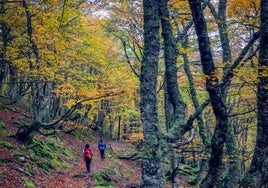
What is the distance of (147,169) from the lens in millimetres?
6254

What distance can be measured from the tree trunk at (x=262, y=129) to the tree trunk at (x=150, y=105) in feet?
7.73

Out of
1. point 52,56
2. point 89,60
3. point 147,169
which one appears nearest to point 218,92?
point 147,169

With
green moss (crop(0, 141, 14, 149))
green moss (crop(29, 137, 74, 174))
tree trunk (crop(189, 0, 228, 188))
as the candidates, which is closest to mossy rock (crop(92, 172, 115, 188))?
green moss (crop(29, 137, 74, 174))

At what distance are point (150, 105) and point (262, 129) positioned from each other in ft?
9.55

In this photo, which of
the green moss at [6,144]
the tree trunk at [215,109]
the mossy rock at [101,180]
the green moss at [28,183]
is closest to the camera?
the tree trunk at [215,109]

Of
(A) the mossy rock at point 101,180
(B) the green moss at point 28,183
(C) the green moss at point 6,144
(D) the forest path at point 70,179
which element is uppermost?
(C) the green moss at point 6,144

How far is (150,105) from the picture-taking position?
259 inches

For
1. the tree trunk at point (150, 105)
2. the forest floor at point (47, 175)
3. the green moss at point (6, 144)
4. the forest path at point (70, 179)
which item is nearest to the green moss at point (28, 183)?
the forest floor at point (47, 175)

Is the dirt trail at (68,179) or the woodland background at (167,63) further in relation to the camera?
the dirt trail at (68,179)

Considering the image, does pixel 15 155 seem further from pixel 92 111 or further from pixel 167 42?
pixel 92 111

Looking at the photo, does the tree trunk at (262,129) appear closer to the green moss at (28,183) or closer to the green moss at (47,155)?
the green moss at (28,183)

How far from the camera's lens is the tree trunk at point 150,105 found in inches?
246

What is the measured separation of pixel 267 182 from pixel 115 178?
1213 centimetres

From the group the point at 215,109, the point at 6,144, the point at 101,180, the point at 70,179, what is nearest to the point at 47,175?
the point at 70,179
